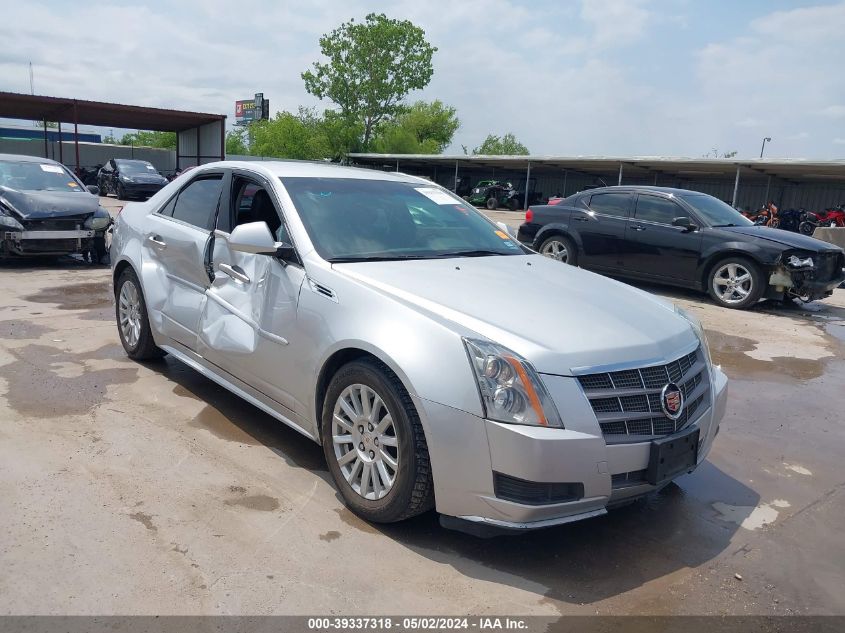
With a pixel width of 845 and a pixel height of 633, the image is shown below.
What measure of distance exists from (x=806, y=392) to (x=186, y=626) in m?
5.37

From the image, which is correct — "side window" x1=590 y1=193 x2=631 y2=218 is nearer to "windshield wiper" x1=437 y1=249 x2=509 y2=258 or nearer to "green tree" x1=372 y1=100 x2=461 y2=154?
"windshield wiper" x1=437 y1=249 x2=509 y2=258

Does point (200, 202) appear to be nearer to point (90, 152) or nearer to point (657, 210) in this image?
point (657, 210)

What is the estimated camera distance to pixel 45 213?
982 centimetres

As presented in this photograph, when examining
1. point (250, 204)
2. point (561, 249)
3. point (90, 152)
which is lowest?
point (561, 249)

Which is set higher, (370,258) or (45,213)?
(370,258)

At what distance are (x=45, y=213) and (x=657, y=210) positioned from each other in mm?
8824

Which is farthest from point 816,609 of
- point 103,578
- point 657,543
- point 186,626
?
point 103,578

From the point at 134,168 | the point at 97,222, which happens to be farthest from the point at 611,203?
the point at 134,168

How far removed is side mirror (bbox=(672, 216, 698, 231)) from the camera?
9766mm

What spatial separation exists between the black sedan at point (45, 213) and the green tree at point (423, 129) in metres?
53.4

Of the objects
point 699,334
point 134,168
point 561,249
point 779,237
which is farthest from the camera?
point 134,168

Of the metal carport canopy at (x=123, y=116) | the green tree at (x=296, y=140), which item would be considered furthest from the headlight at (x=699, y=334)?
the green tree at (x=296, y=140)

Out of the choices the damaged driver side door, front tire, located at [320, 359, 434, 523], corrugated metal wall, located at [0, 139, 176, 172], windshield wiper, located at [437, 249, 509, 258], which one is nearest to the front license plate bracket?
front tire, located at [320, 359, 434, 523]

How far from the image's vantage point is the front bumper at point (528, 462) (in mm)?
2707
